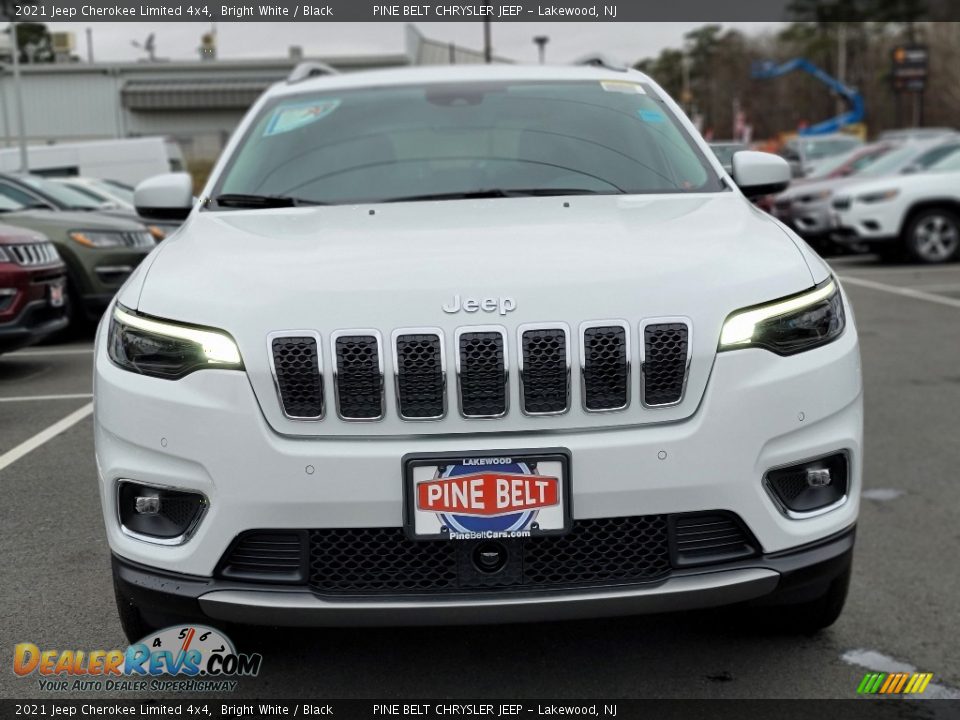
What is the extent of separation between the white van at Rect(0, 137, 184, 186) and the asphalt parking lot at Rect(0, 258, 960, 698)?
21023mm

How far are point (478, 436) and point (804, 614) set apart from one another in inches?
46.6

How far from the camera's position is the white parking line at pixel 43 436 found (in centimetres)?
567

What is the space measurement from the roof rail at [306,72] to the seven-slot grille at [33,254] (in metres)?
3.03

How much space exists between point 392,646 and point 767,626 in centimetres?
104

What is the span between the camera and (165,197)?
425 centimetres

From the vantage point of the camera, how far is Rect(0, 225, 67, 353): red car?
7555 mm

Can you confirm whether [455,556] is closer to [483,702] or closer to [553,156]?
[483,702]

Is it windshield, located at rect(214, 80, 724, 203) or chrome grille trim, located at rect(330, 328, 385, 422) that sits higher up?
windshield, located at rect(214, 80, 724, 203)

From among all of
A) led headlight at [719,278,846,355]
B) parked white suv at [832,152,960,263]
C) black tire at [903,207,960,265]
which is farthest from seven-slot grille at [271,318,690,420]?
black tire at [903,207,960,265]

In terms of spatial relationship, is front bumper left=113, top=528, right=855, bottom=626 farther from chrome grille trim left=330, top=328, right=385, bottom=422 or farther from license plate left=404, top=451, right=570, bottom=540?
chrome grille trim left=330, top=328, right=385, bottom=422

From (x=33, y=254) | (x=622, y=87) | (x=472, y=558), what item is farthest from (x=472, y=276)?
(x=33, y=254)

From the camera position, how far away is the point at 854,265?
16.9 m

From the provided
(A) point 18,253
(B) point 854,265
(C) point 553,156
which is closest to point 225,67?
(B) point 854,265

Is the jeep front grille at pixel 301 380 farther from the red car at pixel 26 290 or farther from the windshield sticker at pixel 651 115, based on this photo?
the red car at pixel 26 290
